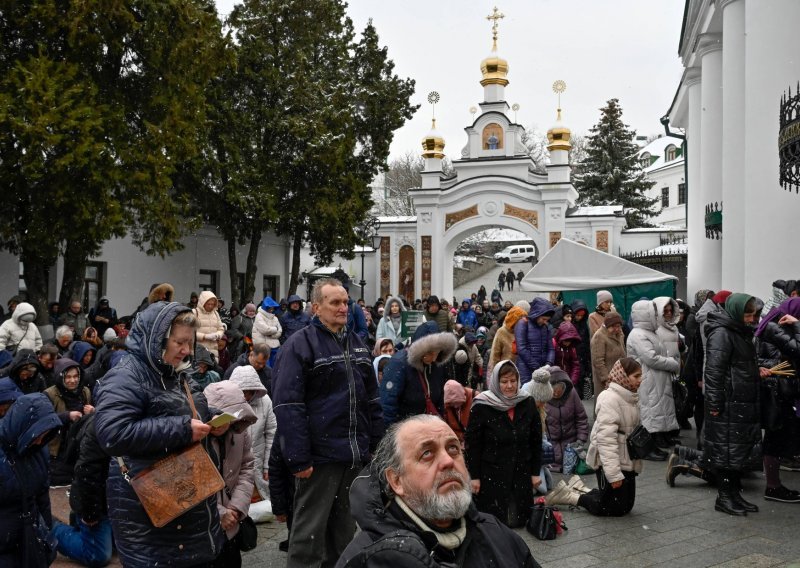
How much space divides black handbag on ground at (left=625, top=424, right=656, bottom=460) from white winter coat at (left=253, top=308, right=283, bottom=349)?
6.65m

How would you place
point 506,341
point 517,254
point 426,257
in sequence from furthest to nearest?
point 517,254 < point 426,257 < point 506,341

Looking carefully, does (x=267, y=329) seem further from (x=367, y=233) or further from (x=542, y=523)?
(x=367, y=233)

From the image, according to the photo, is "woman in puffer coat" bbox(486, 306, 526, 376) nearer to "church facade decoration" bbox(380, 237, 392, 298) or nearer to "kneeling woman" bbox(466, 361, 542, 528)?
"kneeling woman" bbox(466, 361, 542, 528)

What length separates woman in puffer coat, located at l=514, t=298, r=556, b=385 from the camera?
1044 cm

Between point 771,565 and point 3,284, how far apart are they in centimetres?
1954

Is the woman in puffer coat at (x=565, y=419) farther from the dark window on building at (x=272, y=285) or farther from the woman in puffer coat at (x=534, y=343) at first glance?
the dark window on building at (x=272, y=285)

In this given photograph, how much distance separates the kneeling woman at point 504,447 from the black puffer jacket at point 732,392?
1808 mm

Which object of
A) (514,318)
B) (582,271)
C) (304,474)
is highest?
(582,271)

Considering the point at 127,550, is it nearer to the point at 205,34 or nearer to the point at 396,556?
the point at 396,556

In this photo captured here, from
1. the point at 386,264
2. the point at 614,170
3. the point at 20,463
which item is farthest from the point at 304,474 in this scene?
the point at 614,170

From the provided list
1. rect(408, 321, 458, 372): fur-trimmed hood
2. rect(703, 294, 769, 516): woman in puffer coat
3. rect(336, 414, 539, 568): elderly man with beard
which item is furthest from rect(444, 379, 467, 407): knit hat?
rect(336, 414, 539, 568): elderly man with beard

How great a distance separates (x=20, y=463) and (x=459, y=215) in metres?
31.1

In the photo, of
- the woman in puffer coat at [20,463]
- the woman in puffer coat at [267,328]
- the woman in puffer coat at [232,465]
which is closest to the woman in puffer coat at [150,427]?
the woman in puffer coat at [232,465]

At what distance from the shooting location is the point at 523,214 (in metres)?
33.6
